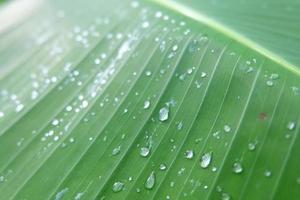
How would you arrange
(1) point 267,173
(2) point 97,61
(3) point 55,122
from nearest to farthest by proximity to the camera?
(1) point 267,173 < (3) point 55,122 < (2) point 97,61

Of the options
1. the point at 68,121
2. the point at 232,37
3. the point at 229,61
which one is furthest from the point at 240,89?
the point at 68,121

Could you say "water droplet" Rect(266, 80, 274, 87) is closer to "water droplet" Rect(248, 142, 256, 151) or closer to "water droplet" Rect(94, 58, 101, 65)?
"water droplet" Rect(248, 142, 256, 151)

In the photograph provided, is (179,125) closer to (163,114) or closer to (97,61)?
(163,114)

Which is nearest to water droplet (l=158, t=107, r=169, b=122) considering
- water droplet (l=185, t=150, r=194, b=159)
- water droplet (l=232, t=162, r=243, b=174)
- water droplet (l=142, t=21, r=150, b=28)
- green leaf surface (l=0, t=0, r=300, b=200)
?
green leaf surface (l=0, t=0, r=300, b=200)

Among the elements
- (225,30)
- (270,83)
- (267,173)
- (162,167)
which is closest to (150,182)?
(162,167)

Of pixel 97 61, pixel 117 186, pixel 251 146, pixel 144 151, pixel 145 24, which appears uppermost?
pixel 145 24

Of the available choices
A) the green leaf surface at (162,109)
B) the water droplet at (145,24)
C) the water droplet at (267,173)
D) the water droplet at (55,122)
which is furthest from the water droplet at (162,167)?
the water droplet at (145,24)

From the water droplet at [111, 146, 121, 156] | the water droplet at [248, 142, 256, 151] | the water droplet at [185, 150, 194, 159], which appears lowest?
the water droplet at [111, 146, 121, 156]

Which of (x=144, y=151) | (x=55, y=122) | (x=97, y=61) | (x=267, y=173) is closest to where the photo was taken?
(x=267, y=173)

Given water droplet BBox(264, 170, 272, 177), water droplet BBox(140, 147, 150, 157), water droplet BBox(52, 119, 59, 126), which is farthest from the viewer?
water droplet BBox(52, 119, 59, 126)
